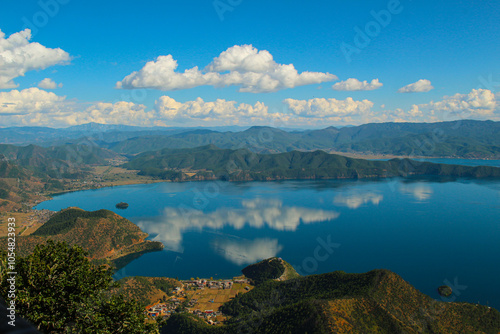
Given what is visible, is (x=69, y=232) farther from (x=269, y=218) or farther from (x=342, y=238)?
(x=342, y=238)

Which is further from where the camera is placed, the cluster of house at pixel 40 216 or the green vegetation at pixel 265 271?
the cluster of house at pixel 40 216

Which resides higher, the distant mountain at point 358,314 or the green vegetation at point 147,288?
the distant mountain at point 358,314

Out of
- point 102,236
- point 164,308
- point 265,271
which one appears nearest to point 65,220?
point 102,236

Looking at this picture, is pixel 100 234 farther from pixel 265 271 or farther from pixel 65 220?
pixel 265 271

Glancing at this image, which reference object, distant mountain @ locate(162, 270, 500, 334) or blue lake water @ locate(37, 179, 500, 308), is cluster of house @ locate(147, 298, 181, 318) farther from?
blue lake water @ locate(37, 179, 500, 308)

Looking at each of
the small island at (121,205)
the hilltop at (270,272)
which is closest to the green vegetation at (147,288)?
the hilltop at (270,272)

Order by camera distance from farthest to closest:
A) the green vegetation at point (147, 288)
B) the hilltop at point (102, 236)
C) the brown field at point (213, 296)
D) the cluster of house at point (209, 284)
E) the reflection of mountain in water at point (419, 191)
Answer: the reflection of mountain in water at point (419, 191)
the hilltop at point (102, 236)
the cluster of house at point (209, 284)
the green vegetation at point (147, 288)
the brown field at point (213, 296)

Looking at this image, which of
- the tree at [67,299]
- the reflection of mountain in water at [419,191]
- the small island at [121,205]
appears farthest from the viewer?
the reflection of mountain in water at [419,191]

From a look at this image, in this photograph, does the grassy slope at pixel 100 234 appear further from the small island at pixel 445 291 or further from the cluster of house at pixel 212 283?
the small island at pixel 445 291
